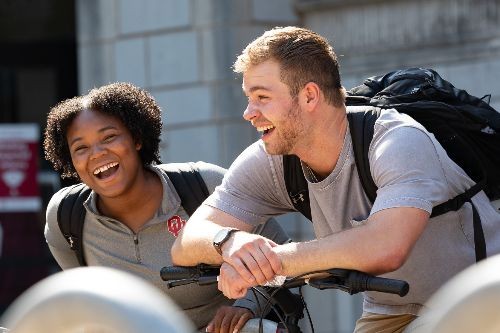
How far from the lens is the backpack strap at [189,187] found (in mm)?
5379

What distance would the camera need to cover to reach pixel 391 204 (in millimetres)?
4039

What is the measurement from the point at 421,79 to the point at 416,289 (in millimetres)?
779

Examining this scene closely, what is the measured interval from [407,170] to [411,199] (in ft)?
0.43

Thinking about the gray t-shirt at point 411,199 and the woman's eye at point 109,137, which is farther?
the woman's eye at point 109,137

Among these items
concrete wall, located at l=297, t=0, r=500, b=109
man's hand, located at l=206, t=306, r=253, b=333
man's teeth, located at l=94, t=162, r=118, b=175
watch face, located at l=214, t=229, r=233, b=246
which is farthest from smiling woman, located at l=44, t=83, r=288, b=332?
concrete wall, located at l=297, t=0, r=500, b=109

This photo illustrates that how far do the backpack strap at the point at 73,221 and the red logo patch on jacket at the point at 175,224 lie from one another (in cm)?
40

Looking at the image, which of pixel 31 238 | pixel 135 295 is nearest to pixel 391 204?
pixel 135 295

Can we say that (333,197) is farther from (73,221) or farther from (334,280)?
(73,221)

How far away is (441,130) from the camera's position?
448 cm

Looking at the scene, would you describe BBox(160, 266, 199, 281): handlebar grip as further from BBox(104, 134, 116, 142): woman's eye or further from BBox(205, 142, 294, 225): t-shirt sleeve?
BBox(104, 134, 116, 142): woman's eye

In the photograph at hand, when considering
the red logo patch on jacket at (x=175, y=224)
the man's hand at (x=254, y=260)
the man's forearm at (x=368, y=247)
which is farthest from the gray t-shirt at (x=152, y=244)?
the man's forearm at (x=368, y=247)

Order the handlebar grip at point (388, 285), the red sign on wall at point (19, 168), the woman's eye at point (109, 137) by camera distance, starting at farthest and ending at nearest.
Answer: the red sign on wall at point (19, 168) → the woman's eye at point (109, 137) → the handlebar grip at point (388, 285)

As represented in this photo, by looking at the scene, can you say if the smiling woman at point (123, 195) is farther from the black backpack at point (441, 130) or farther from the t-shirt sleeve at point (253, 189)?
the black backpack at point (441, 130)

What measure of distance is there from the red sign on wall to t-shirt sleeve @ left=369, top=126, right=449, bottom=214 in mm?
7611
